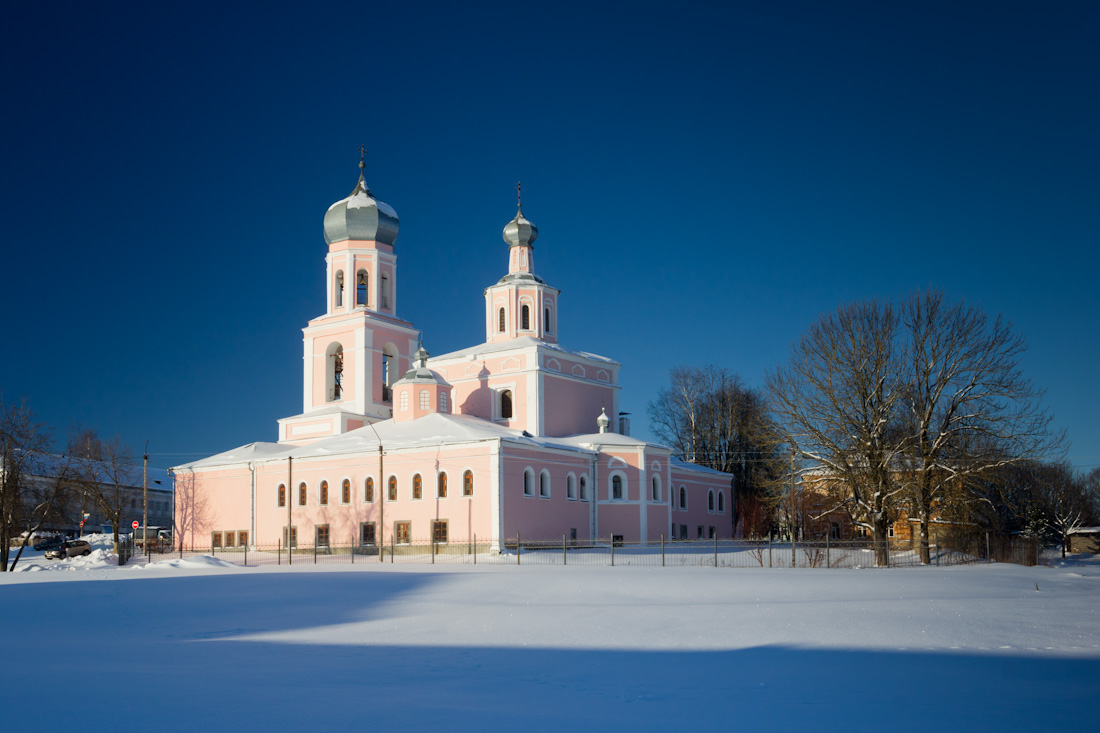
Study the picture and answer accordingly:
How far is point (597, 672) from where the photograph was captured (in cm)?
1024

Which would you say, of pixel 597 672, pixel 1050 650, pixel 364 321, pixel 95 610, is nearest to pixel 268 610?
pixel 95 610

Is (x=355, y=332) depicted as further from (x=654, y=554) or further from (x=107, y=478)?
(x=107, y=478)

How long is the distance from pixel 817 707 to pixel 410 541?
31.5 metres

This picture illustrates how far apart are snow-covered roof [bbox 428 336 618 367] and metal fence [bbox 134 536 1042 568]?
9.71 m

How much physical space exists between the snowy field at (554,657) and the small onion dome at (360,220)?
2910 centimetres

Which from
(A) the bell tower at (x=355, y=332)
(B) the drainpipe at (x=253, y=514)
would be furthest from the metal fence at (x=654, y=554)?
(A) the bell tower at (x=355, y=332)

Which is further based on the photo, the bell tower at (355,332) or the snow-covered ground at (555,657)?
the bell tower at (355,332)

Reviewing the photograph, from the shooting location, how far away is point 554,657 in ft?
36.9

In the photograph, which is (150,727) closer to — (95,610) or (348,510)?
(95,610)

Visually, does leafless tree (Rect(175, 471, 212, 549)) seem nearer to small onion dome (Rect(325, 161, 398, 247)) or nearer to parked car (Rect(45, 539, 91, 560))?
parked car (Rect(45, 539, 91, 560))

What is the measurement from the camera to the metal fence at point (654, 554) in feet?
104

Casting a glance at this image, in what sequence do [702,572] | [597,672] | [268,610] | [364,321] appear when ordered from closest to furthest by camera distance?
[597,672]
[268,610]
[702,572]
[364,321]

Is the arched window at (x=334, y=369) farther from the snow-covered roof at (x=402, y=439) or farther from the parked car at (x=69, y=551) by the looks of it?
the parked car at (x=69, y=551)

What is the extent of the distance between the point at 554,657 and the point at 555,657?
0.6 inches
